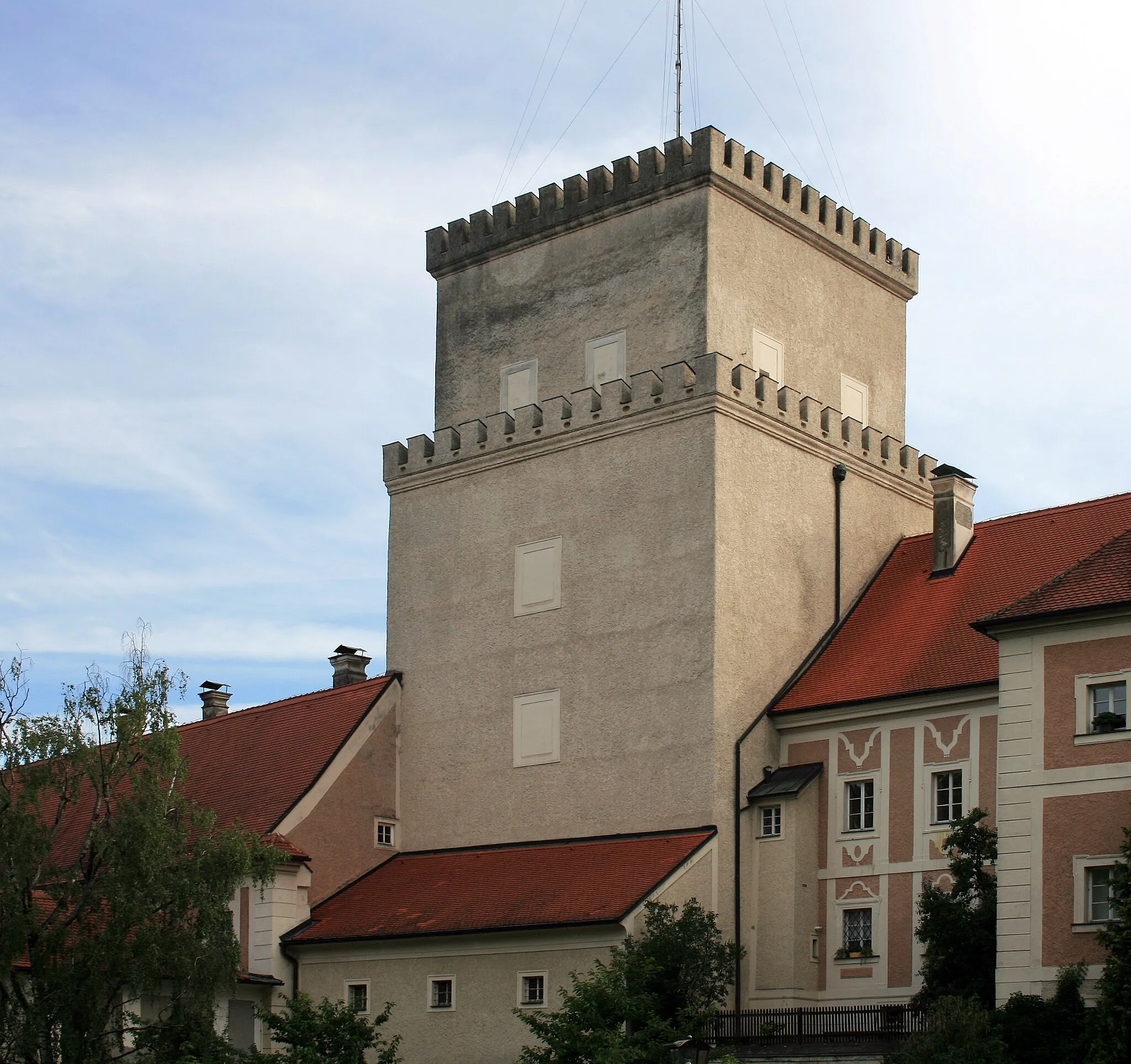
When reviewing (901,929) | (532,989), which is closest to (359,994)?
(532,989)

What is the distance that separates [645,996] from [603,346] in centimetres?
1500

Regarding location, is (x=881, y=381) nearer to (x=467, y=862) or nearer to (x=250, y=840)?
(x=467, y=862)

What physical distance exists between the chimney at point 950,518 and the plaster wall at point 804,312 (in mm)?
3612

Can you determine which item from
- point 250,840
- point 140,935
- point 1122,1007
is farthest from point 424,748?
point 1122,1007

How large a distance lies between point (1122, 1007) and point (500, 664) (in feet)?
55.6

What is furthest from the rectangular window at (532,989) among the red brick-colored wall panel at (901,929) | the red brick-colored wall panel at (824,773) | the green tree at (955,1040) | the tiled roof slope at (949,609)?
the green tree at (955,1040)

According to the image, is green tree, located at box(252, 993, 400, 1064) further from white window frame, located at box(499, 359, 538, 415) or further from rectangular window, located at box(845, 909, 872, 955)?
white window frame, located at box(499, 359, 538, 415)

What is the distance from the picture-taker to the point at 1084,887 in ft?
87.9

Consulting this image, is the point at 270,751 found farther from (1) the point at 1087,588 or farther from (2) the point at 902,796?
(1) the point at 1087,588

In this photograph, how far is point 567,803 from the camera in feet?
121

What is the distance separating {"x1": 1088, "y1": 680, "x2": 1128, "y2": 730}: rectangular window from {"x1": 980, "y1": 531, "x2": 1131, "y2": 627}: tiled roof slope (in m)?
1.16

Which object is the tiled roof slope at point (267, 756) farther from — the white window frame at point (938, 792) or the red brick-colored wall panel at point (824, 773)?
the white window frame at point (938, 792)

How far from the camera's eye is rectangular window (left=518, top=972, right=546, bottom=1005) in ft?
108

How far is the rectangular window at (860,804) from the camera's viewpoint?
1335 inches
